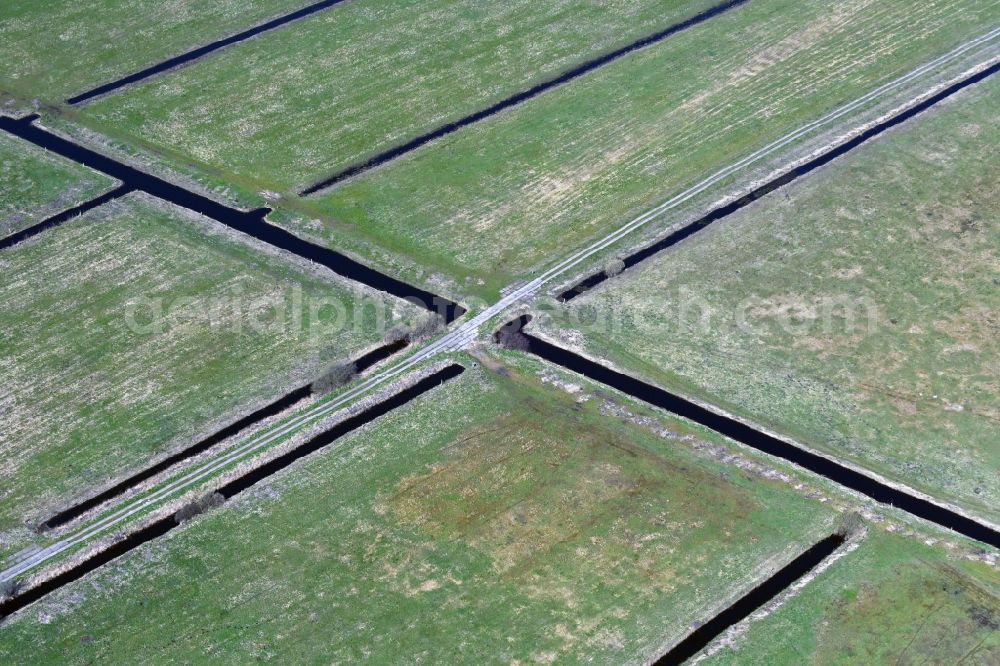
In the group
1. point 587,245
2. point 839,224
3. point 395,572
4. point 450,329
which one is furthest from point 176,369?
A: point 839,224

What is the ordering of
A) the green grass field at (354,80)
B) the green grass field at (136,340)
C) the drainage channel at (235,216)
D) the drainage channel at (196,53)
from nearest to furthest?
1. the green grass field at (136,340)
2. the drainage channel at (235,216)
3. the green grass field at (354,80)
4. the drainage channel at (196,53)

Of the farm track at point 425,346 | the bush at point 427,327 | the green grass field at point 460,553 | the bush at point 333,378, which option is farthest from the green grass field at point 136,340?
the green grass field at point 460,553

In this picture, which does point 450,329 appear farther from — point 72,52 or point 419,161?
point 72,52

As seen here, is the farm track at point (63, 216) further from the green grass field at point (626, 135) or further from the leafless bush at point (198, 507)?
the leafless bush at point (198, 507)

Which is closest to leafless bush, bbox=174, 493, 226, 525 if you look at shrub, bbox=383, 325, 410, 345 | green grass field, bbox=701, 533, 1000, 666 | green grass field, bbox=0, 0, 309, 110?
shrub, bbox=383, 325, 410, 345

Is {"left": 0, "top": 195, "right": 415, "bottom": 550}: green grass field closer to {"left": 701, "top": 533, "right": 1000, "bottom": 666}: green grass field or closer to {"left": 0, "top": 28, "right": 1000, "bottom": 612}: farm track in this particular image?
{"left": 0, "top": 28, "right": 1000, "bottom": 612}: farm track

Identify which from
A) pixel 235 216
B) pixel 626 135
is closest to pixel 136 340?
pixel 235 216
